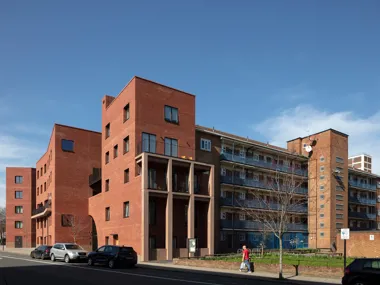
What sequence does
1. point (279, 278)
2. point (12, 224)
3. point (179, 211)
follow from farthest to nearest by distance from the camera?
1. point (12, 224)
2. point (179, 211)
3. point (279, 278)

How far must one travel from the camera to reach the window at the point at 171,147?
38.8 metres

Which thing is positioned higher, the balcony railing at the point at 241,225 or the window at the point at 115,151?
the window at the point at 115,151

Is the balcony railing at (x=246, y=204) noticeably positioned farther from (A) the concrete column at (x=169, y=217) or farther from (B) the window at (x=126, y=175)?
(B) the window at (x=126, y=175)

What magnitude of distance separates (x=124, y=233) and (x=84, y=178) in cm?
1810

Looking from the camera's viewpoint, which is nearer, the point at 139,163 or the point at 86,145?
the point at 139,163

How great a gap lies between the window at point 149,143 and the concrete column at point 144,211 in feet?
9.36

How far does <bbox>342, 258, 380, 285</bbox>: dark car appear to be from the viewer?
569 inches

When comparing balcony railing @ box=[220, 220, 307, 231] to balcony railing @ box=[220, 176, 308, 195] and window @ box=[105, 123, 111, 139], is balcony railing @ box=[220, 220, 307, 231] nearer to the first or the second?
balcony railing @ box=[220, 176, 308, 195]

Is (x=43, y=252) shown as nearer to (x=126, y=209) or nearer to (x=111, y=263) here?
(x=126, y=209)

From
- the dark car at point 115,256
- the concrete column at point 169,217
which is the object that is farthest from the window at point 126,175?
the dark car at point 115,256

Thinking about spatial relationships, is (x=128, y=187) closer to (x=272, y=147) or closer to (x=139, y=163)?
(x=139, y=163)

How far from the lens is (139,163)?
36219 mm

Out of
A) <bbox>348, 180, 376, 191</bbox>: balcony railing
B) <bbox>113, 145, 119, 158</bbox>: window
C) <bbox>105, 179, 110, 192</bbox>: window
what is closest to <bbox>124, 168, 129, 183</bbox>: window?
<bbox>113, 145, 119, 158</bbox>: window

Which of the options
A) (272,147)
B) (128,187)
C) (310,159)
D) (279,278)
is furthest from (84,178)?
(279,278)
